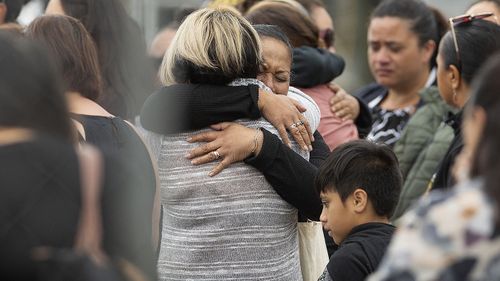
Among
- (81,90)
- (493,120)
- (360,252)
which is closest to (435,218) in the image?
(493,120)

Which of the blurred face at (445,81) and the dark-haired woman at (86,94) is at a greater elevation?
the dark-haired woman at (86,94)

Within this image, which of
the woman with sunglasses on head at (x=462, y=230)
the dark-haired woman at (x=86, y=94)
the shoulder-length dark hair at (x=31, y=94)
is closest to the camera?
the woman with sunglasses on head at (x=462, y=230)

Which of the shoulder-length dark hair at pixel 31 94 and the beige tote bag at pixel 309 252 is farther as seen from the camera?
the beige tote bag at pixel 309 252

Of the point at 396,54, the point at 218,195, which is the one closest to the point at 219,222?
the point at 218,195

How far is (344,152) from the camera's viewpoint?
3658 mm

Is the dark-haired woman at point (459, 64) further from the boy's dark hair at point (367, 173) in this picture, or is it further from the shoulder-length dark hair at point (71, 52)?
the shoulder-length dark hair at point (71, 52)

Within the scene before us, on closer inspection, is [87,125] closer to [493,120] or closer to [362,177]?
[362,177]

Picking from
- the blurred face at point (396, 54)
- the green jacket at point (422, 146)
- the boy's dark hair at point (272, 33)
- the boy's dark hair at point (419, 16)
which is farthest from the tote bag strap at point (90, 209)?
the boy's dark hair at point (419, 16)

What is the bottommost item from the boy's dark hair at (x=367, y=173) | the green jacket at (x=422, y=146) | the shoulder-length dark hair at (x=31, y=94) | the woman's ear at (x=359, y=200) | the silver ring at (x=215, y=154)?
the green jacket at (x=422, y=146)

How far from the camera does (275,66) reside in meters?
3.74

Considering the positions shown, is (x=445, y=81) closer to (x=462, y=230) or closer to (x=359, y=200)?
(x=359, y=200)

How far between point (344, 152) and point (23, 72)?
5.49 feet

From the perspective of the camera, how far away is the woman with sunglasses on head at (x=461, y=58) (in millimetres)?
4270

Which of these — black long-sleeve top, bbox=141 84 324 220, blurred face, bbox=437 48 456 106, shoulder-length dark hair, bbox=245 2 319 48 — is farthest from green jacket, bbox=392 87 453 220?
black long-sleeve top, bbox=141 84 324 220
